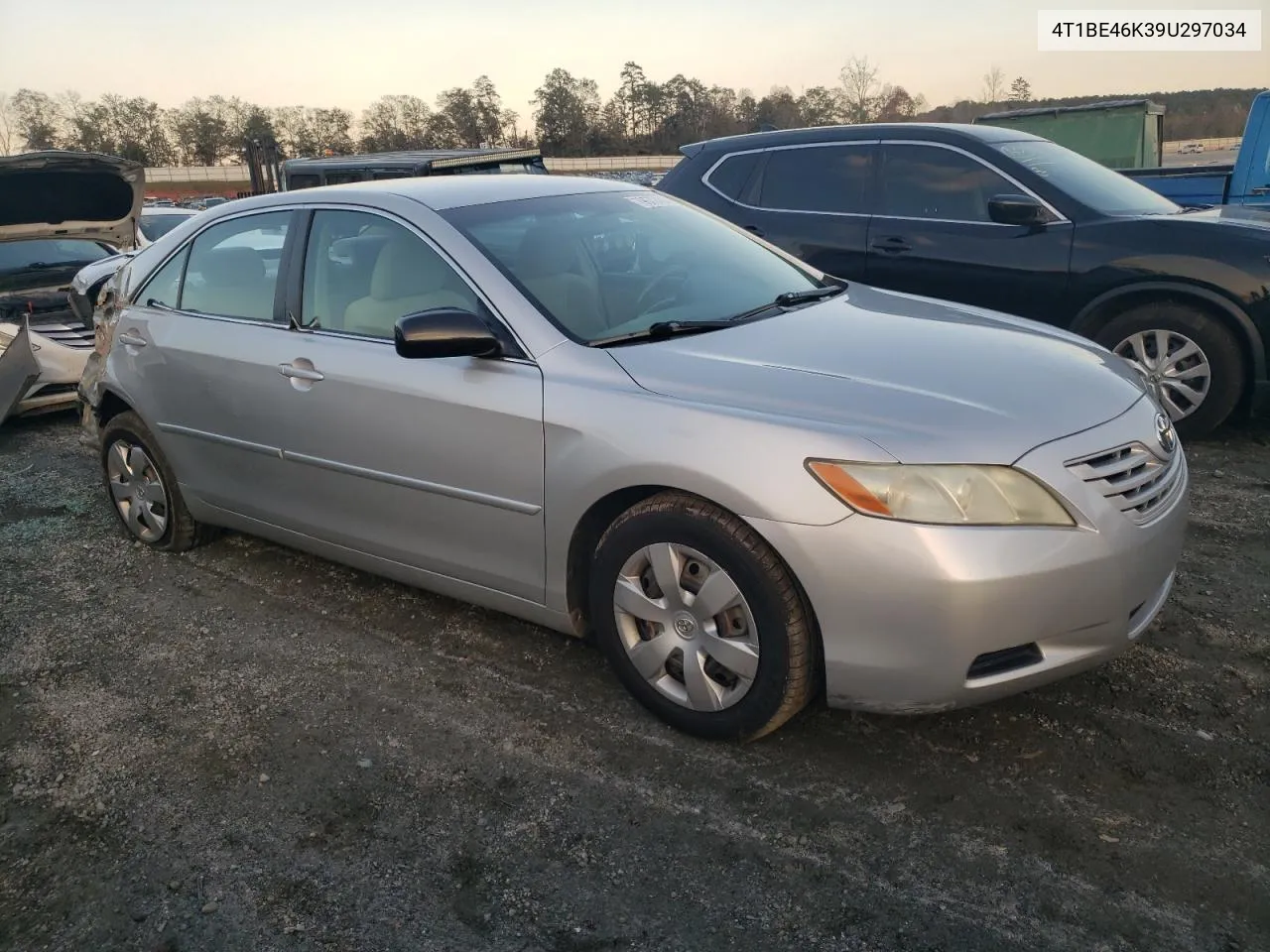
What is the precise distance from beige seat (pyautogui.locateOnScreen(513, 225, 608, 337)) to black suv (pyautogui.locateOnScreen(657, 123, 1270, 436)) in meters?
3.30

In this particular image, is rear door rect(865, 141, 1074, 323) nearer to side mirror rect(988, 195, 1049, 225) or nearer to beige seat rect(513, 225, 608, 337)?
side mirror rect(988, 195, 1049, 225)

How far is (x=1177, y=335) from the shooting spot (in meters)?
5.59

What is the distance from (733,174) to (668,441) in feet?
15.5

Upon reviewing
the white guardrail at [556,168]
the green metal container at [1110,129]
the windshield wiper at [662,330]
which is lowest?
the windshield wiper at [662,330]

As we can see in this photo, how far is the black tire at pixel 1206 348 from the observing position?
18.0 feet

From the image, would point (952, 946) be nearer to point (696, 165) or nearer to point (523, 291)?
point (523, 291)

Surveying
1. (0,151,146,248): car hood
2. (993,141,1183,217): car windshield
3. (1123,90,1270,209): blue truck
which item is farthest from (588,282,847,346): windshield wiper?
(1123,90,1270,209): blue truck

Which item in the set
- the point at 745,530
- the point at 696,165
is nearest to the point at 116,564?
the point at 745,530

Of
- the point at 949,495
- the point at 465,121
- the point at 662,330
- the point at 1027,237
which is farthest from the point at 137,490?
the point at 465,121

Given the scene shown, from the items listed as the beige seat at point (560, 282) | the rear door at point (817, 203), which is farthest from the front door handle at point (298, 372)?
the rear door at point (817, 203)

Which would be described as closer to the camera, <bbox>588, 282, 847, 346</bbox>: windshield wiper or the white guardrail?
<bbox>588, 282, 847, 346</bbox>: windshield wiper

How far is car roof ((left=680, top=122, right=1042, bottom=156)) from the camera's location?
6.24m

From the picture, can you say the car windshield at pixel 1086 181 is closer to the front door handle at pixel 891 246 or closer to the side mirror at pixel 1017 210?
the side mirror at pixel 1017 210

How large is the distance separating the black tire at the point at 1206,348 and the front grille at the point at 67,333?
6.95 meters
